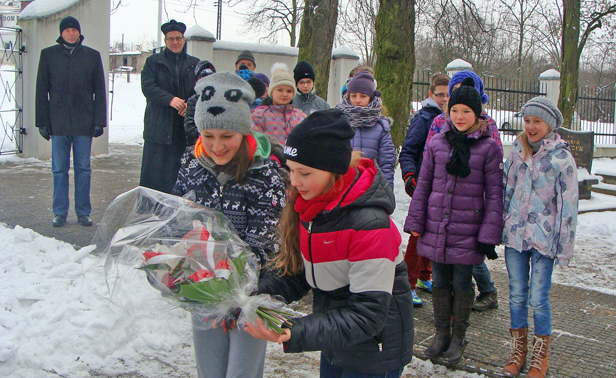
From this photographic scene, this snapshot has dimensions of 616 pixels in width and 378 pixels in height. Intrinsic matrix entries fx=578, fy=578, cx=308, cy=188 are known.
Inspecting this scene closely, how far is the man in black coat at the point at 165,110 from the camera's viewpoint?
19.3 feet

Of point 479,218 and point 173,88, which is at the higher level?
point 173,88

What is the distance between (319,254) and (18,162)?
10.1 meters

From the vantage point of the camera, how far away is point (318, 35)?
10547 mm

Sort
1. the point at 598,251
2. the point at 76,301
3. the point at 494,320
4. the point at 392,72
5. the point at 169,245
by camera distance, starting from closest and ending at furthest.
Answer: the point at 169,245 → the point at 76,301 → the point at 494,320 → the point at 598,251 → the point at 392,72

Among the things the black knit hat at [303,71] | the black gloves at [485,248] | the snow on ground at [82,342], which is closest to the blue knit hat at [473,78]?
the black gloves at [485,248]

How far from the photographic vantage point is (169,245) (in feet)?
6.78

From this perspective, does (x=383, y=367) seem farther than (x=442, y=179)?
No

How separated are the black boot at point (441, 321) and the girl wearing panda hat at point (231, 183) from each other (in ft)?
6.28

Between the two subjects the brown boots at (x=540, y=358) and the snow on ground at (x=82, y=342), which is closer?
the snow on ground at (x=82, y=342)

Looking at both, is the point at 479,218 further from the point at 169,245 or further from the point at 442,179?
the point at 169,245

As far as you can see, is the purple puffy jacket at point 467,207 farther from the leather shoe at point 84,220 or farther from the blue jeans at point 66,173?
the blue jeans at point 66,173

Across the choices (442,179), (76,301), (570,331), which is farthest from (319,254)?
(570,331)

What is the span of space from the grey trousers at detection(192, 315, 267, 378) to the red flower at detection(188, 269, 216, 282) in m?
0.35

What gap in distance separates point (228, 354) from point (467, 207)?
214cm
